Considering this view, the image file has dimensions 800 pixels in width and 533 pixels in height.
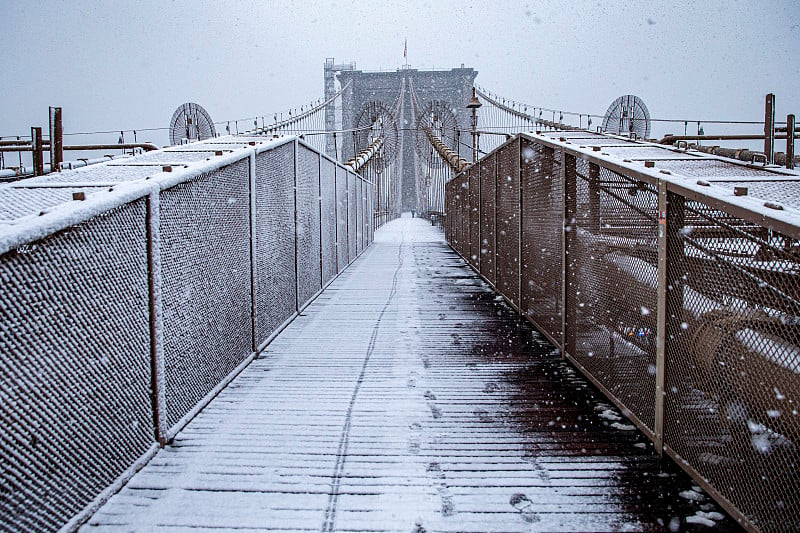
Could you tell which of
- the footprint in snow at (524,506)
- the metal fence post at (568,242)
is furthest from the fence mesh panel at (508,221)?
the footprint in snow at (524,506)

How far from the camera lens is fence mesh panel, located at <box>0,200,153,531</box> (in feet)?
5.38

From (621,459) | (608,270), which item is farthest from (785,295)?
(608,270)

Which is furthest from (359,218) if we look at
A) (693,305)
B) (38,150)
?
(693,305)

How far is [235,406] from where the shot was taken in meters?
3.12

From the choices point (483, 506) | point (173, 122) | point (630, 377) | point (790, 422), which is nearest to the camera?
point (790, 422)

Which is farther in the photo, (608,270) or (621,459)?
A: (608,270)

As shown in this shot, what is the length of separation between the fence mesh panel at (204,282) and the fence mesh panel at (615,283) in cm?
194

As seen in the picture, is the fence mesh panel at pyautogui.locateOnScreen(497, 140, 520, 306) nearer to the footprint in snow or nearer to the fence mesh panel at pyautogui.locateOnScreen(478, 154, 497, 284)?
the fence mesh panel at pyautogui.locateOnScreen(478, 154, 497, 284)

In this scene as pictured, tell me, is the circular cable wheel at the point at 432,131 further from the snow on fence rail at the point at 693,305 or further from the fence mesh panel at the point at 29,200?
the fence mesh panel at the point at 29,200

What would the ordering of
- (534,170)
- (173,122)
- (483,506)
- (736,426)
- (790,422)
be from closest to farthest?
(790,422) < (736,426) < (483,506) < (534,170) < (173,122)

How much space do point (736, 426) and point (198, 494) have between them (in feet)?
5.91

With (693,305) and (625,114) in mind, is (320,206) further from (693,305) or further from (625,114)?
(625,114)

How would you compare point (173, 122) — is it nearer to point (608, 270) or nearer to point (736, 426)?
point (608, 270)

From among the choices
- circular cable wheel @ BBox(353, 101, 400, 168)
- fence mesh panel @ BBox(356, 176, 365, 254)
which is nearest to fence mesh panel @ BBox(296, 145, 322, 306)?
fence mesh panel @ BBox(356, 176, 365, 254)
